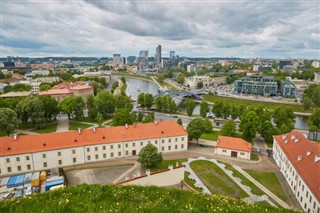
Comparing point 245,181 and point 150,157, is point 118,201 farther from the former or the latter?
point 245,181

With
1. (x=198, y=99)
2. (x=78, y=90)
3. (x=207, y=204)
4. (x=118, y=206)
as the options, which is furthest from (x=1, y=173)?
(x=198, y=99)

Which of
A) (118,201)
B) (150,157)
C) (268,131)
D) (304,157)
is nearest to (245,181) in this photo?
(304,157)

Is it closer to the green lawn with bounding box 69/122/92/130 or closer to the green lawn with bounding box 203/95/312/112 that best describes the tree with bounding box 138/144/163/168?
the green lawn with bounding box 69/122/92/130

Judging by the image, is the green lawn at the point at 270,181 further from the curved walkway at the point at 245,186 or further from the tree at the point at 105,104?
the tree at the point at 105,104

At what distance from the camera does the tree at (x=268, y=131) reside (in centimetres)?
4544

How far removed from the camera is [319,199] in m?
21.0

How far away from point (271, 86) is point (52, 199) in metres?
123

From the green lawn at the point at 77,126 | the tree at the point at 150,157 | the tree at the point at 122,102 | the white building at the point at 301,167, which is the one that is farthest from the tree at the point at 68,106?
the white building at the point at 301,167

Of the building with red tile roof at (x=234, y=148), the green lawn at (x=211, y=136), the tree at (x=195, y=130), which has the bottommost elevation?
the green lawn at (x=211, y=136)

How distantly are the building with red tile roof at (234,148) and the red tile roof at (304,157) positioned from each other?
5.41 m

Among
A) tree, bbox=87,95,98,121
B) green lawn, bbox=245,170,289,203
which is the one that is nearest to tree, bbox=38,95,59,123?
Result: tree, bbox=87,95,98,121

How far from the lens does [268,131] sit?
45.6 m

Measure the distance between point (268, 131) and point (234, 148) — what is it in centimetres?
1184

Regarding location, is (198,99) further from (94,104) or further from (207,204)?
(207,204)
